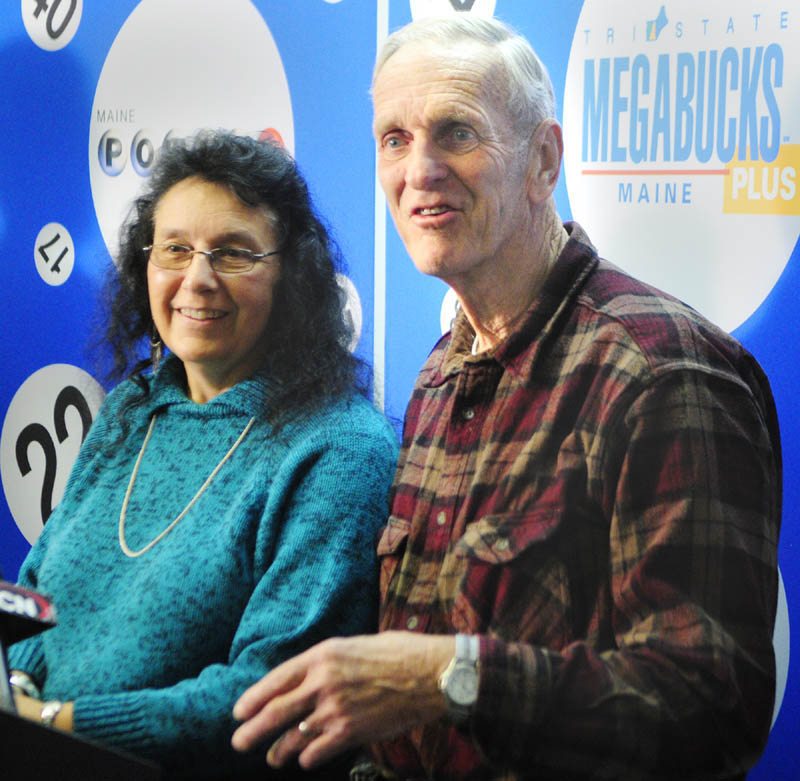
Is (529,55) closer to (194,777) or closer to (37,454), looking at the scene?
(194,777)

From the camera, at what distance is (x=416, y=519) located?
4.46 feet

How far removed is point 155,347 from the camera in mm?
1793

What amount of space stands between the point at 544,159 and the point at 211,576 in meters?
0.66

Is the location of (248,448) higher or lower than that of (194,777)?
higher

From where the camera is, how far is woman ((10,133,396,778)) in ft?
4.52

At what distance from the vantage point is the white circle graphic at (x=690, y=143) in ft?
4.36

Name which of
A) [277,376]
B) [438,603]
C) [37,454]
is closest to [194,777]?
[438,603]

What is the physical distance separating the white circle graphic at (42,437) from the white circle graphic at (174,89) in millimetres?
331

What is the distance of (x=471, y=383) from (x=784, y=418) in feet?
1.27

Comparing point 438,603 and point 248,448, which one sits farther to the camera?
point 248,448

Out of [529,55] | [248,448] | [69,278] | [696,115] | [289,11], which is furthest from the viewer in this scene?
[69,278]

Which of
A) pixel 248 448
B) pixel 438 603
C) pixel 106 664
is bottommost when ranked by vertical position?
pixel 106 664

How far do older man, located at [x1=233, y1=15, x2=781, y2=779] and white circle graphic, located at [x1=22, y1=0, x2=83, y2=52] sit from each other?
40.6 inches

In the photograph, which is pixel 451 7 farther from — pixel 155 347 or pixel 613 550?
pixel 613 550
